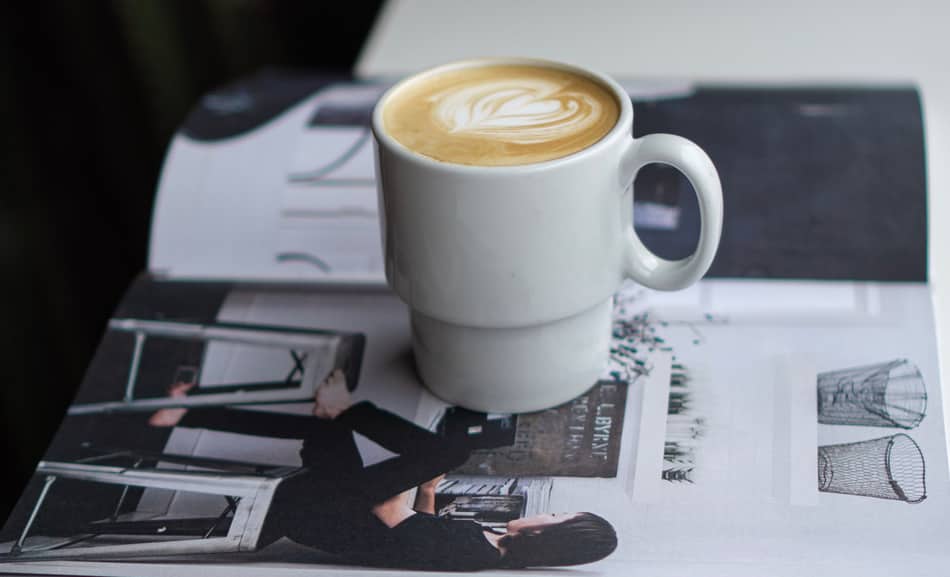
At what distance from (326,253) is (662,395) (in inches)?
9.4

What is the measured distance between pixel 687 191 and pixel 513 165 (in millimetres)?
220

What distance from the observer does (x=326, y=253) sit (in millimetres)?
598

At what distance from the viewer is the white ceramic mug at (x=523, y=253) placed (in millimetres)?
398

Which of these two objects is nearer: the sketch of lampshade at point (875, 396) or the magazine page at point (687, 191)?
the sketch of lampshade at point (875, 396)

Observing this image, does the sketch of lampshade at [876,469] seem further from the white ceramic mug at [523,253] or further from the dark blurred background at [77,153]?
the dark blurred background at [77,153]

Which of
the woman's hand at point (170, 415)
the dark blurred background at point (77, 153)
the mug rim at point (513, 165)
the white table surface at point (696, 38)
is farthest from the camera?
the dark blurred background at point (77, 153)

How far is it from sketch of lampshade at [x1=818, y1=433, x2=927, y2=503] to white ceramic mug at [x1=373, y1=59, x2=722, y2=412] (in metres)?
0.10

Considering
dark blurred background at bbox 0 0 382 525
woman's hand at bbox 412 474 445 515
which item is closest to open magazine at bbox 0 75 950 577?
woman's hand at bbox 412 474 445 515

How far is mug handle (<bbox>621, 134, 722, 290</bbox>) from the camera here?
1.36 ft

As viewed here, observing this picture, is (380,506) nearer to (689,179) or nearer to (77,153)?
(689,179)

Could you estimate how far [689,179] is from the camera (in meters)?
0.43

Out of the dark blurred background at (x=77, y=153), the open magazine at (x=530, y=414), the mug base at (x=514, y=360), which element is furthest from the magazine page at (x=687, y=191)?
the dark blurred background at (x=77, y=153)

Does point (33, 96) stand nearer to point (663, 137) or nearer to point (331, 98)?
point (331, 98)

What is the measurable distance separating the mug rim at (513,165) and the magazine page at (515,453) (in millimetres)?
140
